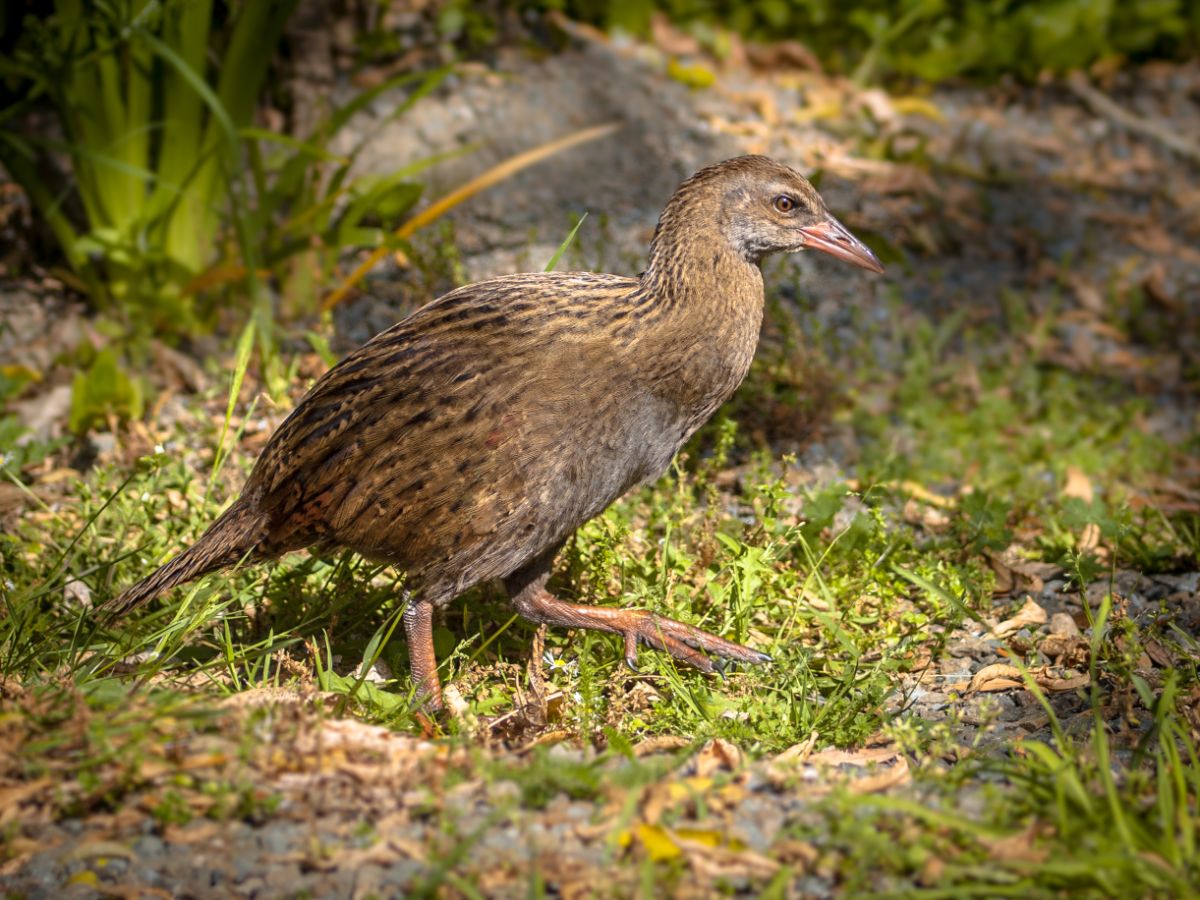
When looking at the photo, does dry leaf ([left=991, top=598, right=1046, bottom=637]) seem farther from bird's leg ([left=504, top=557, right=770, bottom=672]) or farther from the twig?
the twig

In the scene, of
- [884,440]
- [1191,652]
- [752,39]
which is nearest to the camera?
[1191,652]

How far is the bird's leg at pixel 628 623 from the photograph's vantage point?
397 centimetres

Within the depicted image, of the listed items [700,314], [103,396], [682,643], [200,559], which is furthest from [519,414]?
[103,396]

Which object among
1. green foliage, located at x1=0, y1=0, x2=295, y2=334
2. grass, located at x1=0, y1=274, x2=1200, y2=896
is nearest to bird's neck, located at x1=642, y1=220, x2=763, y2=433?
grass, located at x1=0, y1=274, x2=1200, y2=896

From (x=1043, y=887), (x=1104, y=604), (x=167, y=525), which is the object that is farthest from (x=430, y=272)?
(x=1043, y=887)

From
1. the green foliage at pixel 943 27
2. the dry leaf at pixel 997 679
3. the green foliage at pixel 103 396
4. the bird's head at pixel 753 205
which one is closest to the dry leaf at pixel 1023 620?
the dry leaf at pixel 997 679

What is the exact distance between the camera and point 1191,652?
394cm

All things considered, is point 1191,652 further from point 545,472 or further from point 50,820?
point 50,820

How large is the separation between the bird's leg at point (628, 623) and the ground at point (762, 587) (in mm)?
94

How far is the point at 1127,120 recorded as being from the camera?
7.90 meters

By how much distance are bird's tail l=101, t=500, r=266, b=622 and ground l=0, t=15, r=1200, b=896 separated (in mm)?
121

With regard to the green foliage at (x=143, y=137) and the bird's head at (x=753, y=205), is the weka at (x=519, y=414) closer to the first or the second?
the bird's head at (x=753, y=205)

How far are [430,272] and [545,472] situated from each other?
2370 millimetres

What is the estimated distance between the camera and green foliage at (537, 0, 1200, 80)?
8008 millimetres
